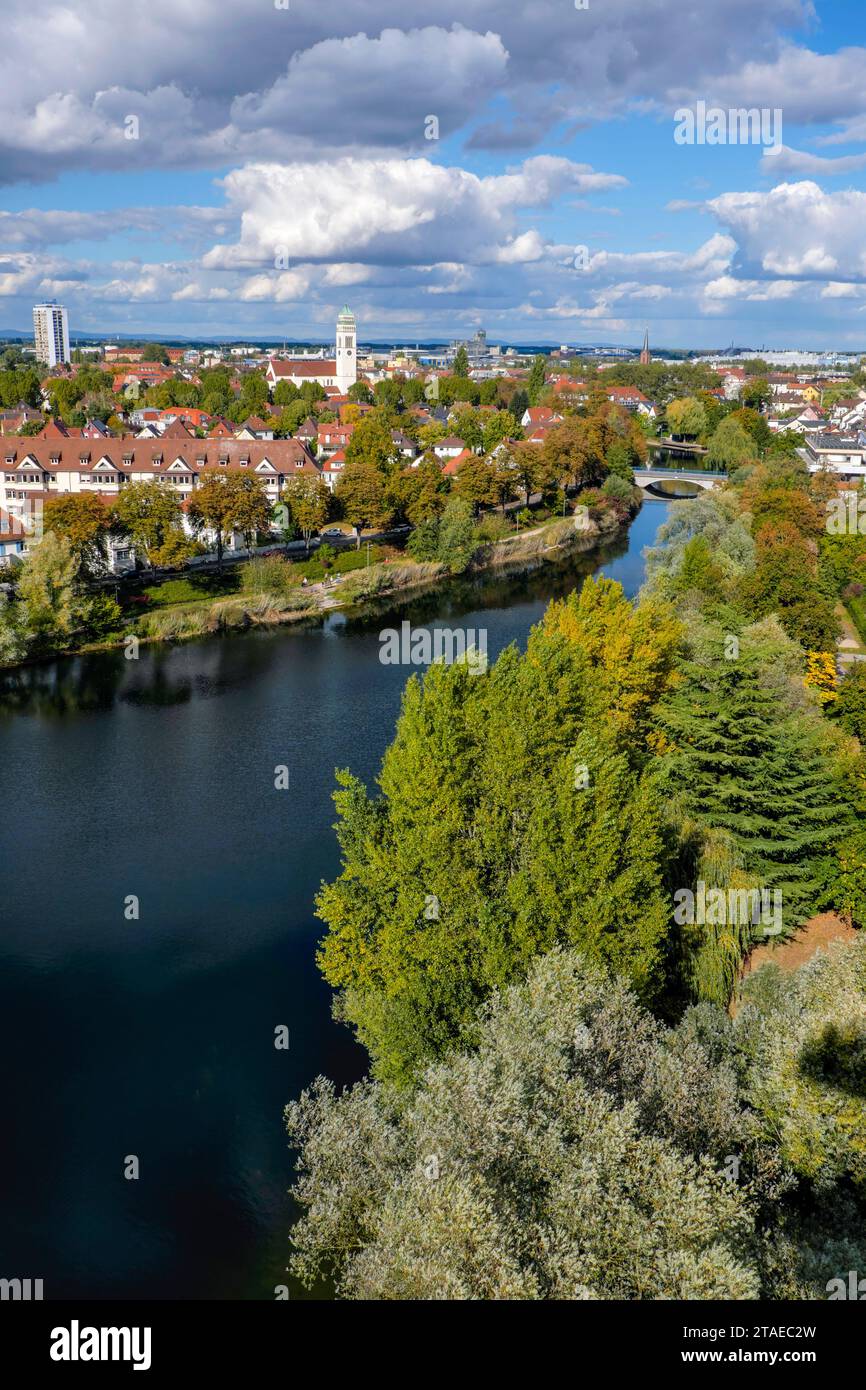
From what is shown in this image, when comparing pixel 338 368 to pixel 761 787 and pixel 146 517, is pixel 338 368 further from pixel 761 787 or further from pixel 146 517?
pixel 761 787

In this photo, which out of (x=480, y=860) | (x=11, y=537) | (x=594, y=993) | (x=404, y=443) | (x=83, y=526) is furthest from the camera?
(x=404, y=443)

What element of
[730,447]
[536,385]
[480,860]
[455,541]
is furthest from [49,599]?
[536,385]

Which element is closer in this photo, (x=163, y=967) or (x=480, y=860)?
(x=480, y=860)

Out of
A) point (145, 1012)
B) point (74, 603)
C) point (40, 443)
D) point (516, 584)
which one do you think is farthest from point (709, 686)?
point (40, 443)

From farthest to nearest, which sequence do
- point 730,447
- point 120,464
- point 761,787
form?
1. point 730,447
2. point 120,464
3. point 761,787

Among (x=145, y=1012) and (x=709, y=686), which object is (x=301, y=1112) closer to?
(x=145, y=1012)

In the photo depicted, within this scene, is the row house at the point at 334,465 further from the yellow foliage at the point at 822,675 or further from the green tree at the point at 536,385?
the green tree at the point at 536,385
